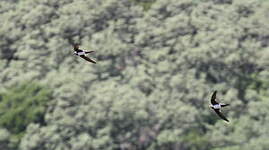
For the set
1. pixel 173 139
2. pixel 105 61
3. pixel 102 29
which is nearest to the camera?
pixel 173 139

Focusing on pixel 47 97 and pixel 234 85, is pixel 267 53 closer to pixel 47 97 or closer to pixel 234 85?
pixel 234 85

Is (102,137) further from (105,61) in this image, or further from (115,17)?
(115,17)

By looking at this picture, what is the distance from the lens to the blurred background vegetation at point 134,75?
37875mm

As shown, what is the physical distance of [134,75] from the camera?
41.8m

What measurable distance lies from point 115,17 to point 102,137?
13004 millimetres

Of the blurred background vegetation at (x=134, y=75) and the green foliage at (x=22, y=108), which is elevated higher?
the blurred background vegetation at (x=134, y=75)

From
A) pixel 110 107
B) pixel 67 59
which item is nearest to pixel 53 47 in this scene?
pixel 67 59

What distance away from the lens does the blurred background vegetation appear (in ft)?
124

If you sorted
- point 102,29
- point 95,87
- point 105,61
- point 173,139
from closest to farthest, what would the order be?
point 173,139, point 95,87, point 105,61, point 102,29

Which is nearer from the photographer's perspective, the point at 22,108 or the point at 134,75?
the point at 22,108

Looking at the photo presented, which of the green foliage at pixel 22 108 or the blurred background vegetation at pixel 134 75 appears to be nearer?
the blurred background vegetation at pixel 134 75

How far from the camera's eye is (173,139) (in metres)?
36.9

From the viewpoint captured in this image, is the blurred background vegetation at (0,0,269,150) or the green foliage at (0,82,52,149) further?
the green foliage at (0,82,52,149)

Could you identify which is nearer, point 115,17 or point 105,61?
point 105,61
